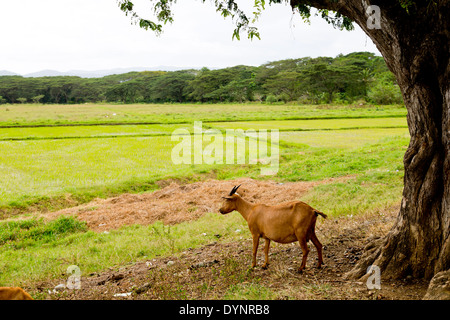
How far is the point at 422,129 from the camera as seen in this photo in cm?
507

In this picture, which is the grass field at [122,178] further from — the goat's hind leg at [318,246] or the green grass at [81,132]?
the goat's hind leg at [318,246]

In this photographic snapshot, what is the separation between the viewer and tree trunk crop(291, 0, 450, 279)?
4.84 meters

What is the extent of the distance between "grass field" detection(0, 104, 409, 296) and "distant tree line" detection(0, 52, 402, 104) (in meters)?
40.9

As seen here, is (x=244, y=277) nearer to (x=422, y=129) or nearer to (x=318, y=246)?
(x=318, y=246)

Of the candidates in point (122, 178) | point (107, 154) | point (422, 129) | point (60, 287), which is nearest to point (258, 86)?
point (107, 154)

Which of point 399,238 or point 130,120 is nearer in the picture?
point 399,238

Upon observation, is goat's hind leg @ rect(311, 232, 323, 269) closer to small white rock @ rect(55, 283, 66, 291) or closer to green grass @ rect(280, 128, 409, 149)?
small white rock @ rect(55, 283, 66, 291)

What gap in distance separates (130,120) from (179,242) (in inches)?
1677

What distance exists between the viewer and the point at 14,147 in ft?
95.8

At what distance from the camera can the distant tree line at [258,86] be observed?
3095 inches

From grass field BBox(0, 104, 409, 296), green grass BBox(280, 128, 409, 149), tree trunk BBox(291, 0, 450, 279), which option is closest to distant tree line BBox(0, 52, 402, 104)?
green grass BBox(280, 128, 409, 149)

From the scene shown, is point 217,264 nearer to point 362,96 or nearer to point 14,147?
point 14,147

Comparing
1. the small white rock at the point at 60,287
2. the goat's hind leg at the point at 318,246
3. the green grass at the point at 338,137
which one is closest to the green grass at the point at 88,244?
the small white rock at the point at 60,287
